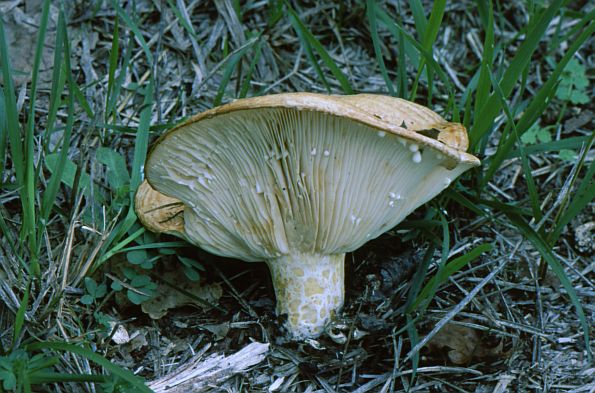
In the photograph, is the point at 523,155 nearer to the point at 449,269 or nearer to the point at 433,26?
the point at 449,269

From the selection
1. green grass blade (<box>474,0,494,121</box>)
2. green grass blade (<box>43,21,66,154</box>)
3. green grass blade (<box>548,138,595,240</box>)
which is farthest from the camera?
green grass blade (<box>474,0,494,121</box>)

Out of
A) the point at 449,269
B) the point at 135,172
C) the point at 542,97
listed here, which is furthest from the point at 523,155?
Result: the point at 135,172

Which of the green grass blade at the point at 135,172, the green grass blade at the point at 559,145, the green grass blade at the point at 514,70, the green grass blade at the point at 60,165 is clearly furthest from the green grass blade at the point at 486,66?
the green grass blade at the point at 60,165

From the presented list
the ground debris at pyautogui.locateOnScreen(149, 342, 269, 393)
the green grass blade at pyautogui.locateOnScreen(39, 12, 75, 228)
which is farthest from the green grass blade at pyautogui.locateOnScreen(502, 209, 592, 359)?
the green grass blade at pyautogui.locateOnScreen(39, 12, 75, 228)

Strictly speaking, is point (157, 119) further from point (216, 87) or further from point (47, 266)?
point (47, 266)

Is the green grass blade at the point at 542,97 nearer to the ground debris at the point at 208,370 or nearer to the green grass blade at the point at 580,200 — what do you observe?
the green grass blade at the point at 580,200

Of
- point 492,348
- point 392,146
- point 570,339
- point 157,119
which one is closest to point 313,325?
point 492,348

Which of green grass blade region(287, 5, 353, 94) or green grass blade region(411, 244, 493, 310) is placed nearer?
green grass blade region(411, 244, 493, 310)

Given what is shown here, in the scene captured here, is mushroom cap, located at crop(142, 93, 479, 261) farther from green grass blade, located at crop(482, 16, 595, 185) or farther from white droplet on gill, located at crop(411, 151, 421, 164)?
green grass blade, located at crop(482, 16, 595, 185)
